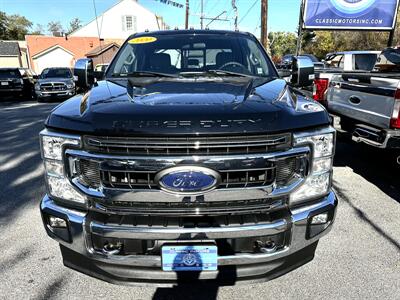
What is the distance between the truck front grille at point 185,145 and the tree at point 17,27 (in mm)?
81748

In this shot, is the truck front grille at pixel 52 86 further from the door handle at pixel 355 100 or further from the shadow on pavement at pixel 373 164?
the door handle at pixel 355 100

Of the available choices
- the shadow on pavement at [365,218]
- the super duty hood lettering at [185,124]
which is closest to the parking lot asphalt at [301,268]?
the shadow on pavement at [365,218]

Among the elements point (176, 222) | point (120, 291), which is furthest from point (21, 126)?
point (176, 222)

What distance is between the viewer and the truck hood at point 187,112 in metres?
1.99

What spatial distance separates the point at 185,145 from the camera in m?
1.99

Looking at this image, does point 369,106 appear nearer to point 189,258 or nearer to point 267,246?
point 267,246

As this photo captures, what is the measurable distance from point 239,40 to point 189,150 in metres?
2.40

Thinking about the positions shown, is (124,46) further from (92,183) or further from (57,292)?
(57,292)

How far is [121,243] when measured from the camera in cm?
213

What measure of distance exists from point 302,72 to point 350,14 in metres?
10.00

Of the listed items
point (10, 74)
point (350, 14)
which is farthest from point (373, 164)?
point (10, 74)

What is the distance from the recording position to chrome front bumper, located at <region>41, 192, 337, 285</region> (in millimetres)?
2066

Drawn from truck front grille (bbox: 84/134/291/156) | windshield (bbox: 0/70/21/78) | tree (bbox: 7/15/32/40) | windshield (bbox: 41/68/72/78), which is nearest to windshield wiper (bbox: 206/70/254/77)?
truck front grille (bbox: 84/134/291/156)

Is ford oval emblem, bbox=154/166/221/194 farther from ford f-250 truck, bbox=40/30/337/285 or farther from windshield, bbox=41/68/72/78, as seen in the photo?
windshield, bbox=41/68/72/78
